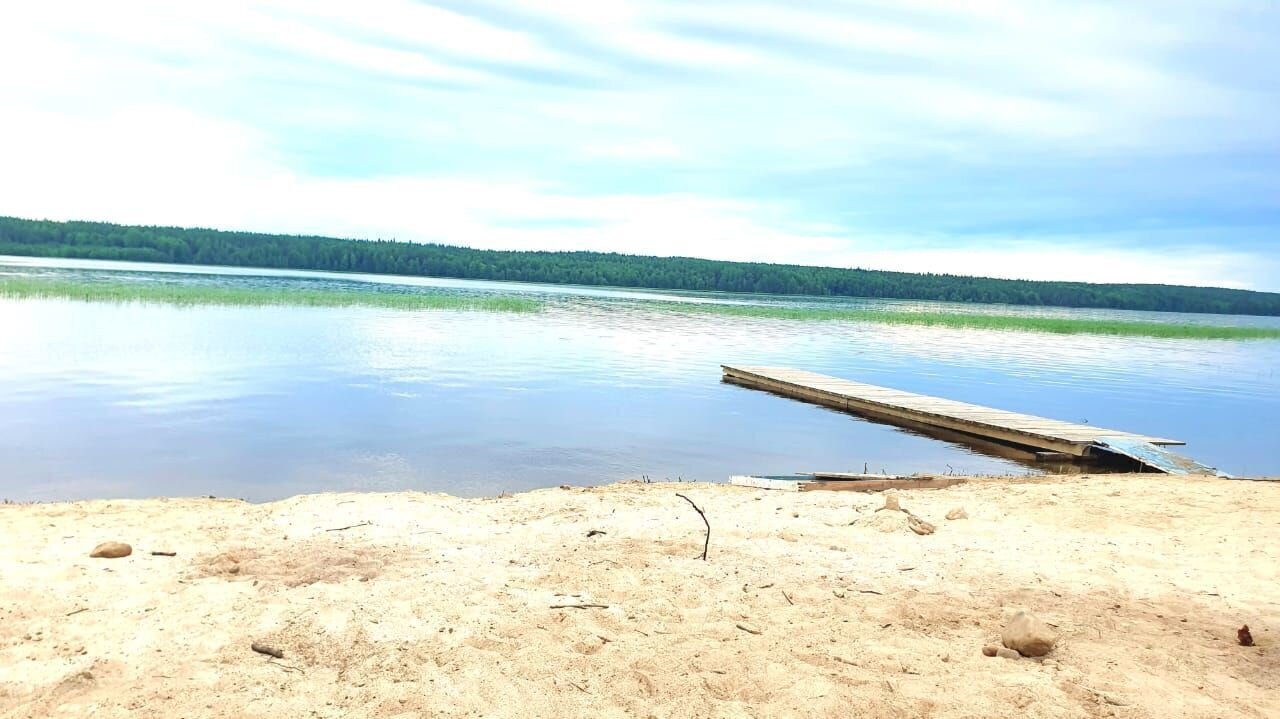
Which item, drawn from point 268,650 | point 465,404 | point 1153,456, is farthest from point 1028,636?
point 465,404

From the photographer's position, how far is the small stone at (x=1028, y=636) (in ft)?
18.3

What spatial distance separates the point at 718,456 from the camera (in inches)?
635

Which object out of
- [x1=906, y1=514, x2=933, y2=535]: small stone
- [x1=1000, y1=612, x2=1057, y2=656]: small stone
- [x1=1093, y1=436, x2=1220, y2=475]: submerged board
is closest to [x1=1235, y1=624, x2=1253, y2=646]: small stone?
[x1=1000, y1=612, x2=1057, y2=656]: small stone

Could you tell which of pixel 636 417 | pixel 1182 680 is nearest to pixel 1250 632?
pixel 1182 680

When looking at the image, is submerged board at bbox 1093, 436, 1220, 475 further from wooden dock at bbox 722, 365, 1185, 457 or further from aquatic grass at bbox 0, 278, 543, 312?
aquatic grass at bbox 0, 278, 543, 312

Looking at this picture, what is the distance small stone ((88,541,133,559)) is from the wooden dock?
50.7ft

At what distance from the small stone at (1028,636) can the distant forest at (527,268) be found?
148 metres

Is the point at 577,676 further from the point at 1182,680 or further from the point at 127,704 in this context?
the point at 1182,680

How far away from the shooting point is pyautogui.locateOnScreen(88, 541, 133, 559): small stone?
711cm

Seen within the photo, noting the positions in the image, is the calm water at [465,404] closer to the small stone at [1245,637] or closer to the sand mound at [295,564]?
the sand mound at [295,564]

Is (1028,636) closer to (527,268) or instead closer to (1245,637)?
(1245,637)

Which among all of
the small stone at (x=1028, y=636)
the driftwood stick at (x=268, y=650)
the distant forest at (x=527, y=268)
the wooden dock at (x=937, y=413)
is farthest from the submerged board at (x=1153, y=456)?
the distant forest at (x=527, y=268)

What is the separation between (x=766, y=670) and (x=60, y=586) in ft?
16.8

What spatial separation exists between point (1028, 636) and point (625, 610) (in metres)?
2.66
